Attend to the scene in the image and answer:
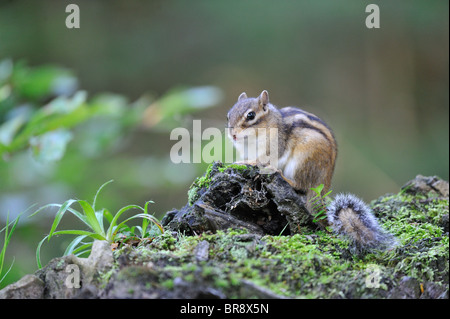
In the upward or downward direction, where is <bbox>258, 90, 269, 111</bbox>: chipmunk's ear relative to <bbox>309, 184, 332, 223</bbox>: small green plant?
upward

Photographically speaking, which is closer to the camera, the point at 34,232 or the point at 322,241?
the point at 322,241

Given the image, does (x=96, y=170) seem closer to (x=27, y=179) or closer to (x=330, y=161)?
(x=27, y=179)

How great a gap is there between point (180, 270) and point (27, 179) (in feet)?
7.79

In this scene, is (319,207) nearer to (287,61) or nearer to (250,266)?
(250,266)

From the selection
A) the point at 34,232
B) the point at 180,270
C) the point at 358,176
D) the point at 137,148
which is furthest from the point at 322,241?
the point at 137,148

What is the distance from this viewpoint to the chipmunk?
2.15 meters

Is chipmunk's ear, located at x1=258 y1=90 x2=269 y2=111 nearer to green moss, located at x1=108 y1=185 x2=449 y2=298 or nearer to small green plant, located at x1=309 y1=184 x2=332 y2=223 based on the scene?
small green plant, located at x1=309 y1=184 x2=332 y2=223

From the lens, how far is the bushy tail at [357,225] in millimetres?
2004

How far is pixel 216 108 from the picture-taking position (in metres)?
7.51

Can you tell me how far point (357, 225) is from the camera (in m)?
2.04

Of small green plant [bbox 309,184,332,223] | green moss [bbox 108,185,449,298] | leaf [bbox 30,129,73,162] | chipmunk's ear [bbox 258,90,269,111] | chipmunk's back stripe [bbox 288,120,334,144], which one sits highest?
chipmunk's ear [bbox 258,90,269,111]

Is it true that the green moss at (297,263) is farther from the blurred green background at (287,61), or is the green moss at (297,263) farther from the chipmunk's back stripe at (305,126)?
the blurred green background at (287,61)

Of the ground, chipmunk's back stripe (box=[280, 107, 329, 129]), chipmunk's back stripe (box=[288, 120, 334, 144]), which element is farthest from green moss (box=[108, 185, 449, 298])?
chipmunk's back stripe (box=[280, 107, 329, 129])

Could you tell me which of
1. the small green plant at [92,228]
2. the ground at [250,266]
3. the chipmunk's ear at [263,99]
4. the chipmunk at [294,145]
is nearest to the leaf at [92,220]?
the small green plant at [92,228]
